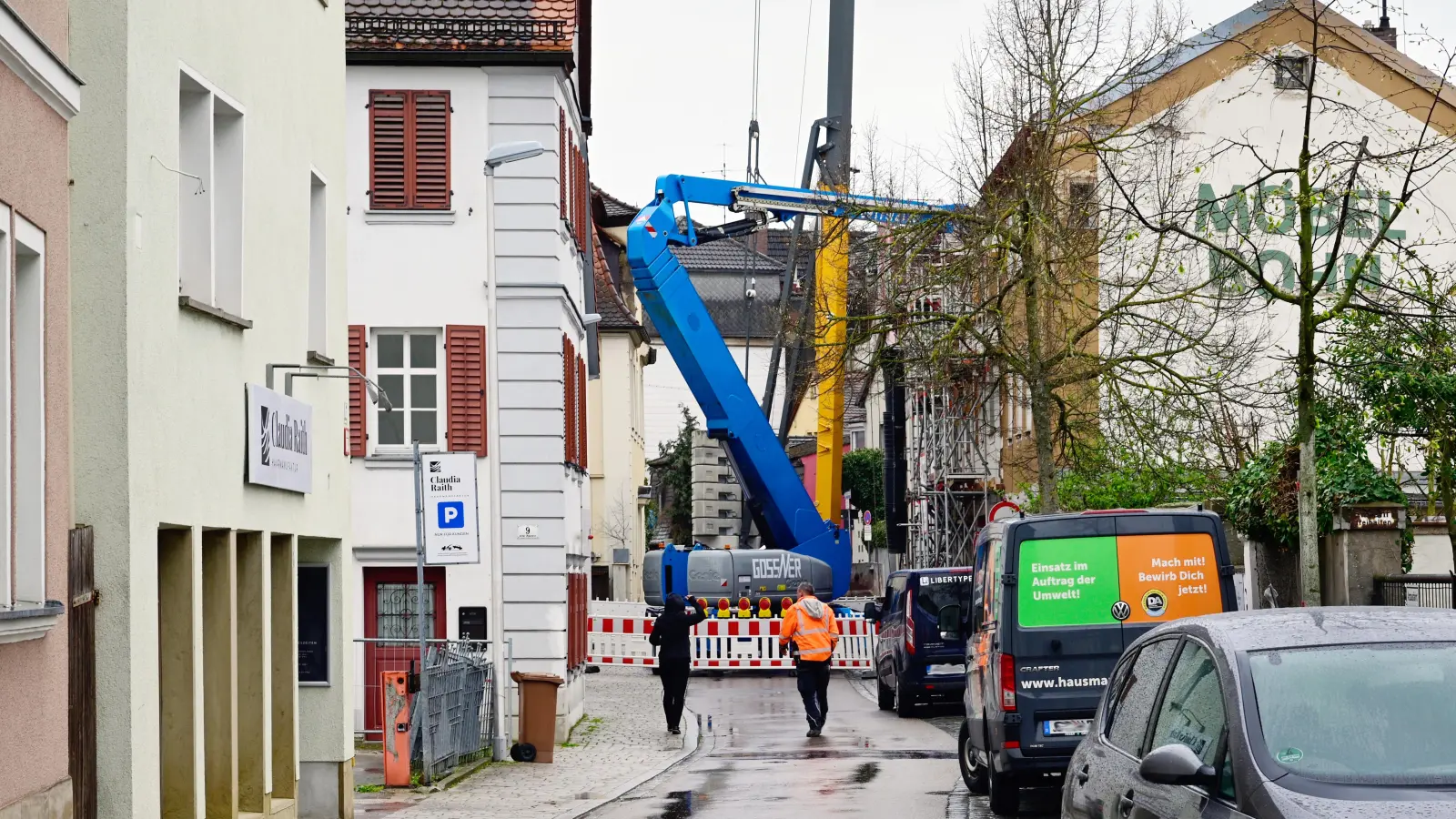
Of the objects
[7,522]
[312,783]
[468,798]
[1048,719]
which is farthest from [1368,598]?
[7,522]

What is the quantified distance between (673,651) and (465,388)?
181 inches

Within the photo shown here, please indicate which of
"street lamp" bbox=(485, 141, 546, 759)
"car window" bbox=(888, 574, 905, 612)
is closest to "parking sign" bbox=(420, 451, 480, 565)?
"street lamp" bbox=(485, 141, 546, 759)

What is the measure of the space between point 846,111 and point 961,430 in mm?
14477

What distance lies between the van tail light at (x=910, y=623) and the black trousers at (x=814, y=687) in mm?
3081

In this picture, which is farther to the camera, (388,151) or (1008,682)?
(388,151)

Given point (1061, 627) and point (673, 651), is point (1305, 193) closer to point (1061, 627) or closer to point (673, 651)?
point (1061, 627)

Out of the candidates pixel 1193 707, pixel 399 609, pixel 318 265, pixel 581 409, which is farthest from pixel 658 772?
pixel 1193 707

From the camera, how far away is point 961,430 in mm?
48719

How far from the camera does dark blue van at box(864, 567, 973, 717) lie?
26531 millimetres

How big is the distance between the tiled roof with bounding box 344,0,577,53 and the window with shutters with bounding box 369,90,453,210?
2.12 feet

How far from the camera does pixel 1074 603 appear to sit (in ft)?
45.5

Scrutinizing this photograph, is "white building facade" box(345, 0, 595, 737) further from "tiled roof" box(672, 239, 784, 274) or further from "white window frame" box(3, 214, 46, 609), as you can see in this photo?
"tiled roof" box(672, 239, 784, 274)

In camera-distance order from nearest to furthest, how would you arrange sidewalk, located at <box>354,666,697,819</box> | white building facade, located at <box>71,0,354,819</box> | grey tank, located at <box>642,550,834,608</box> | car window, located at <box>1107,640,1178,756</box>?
car window, located at <box>1107,640,1178,756</box> < white building facade, located at <box>71,0,354,819</box> < sidewalk, located at <box>354,666,697,819</box> < grey tank, located at <box>642,550,834,608</box>

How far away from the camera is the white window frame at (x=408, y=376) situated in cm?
2338
